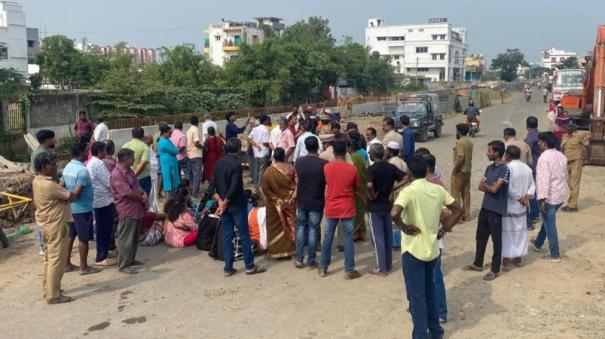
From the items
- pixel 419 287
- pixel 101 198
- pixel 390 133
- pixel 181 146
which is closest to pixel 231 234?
Result: pixel 101 198

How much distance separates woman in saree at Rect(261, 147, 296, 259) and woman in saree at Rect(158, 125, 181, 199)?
330cm

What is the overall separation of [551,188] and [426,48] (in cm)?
11005

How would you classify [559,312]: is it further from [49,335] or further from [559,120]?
[559,120]

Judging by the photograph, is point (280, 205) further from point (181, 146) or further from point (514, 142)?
point (181, 146)

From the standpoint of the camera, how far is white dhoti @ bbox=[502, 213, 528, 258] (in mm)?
6766

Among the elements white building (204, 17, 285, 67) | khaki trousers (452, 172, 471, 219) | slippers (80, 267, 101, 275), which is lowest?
slippers (80, 267, 101, 275)

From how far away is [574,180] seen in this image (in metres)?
10.2

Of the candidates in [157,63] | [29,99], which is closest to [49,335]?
[29,99]

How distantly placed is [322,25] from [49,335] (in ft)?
246

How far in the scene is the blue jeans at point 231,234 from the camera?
6.73m

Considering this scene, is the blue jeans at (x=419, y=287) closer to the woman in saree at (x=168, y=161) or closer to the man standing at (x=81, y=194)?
the man standing at (x=81, y=194)

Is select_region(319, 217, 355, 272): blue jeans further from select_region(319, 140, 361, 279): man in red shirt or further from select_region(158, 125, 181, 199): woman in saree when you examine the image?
select_region(158, 125, 181, 199): woman in saree

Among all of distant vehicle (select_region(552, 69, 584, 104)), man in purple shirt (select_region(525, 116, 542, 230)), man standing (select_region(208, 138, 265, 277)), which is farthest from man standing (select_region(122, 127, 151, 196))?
distant vehicle (select_region(552, 69, 584, 104))

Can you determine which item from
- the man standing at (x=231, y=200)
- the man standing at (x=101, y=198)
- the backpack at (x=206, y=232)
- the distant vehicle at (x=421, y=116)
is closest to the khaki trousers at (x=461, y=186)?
the man standing at (x=231, y=200)
